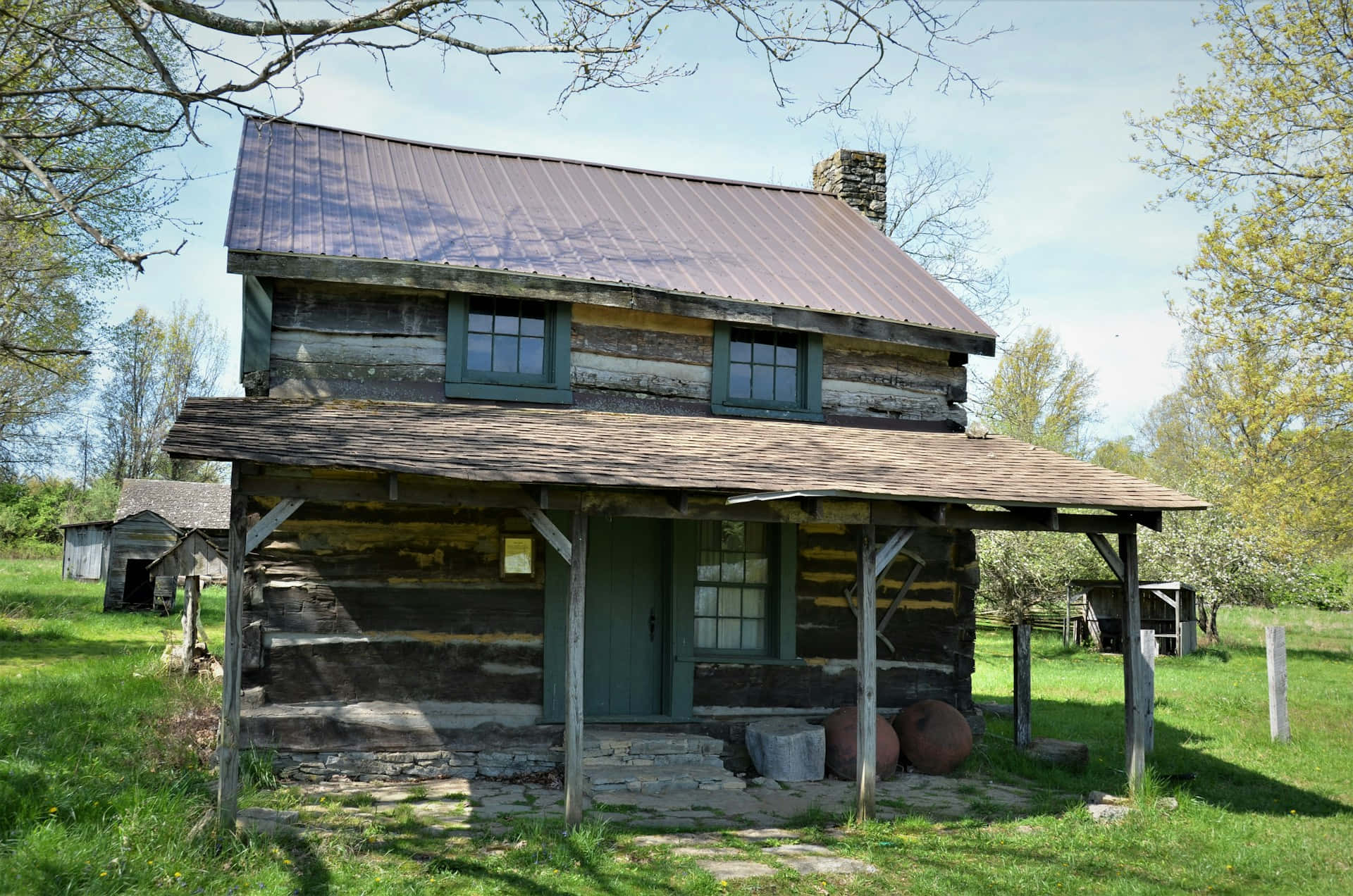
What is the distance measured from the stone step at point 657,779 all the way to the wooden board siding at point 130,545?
16317mm

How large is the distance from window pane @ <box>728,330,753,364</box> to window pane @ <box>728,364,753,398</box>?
7 cm

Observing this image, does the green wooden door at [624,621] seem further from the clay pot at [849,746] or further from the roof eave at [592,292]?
the roof eave at [592,292]

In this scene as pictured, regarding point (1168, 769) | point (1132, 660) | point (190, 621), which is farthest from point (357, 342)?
point (1168, 769)

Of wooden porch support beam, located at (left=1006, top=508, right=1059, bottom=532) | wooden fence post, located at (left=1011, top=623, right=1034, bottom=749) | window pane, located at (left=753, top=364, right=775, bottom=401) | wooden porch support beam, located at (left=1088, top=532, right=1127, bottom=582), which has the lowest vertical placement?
wooden fence post, located at (left=1011, top=623, right=1034, bottom=749)

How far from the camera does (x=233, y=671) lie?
22.3 ft

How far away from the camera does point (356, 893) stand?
5.71 meters

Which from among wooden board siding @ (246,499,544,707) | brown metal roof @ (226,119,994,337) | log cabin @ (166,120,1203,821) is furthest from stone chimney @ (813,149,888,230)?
wooden board siding @ (246,499,544,707)

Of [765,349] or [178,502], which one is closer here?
[765,349]

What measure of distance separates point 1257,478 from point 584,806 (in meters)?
16.9

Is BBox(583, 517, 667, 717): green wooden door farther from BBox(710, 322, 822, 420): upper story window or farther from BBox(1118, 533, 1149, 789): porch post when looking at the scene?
BBox(1118, 533, 1149, 789): porch post

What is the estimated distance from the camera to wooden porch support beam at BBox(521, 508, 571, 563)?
7324 millimetres

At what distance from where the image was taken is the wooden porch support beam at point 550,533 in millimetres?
7324

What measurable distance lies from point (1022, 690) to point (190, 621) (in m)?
9.90

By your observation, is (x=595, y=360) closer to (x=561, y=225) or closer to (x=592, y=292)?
(x=592, y=292)
